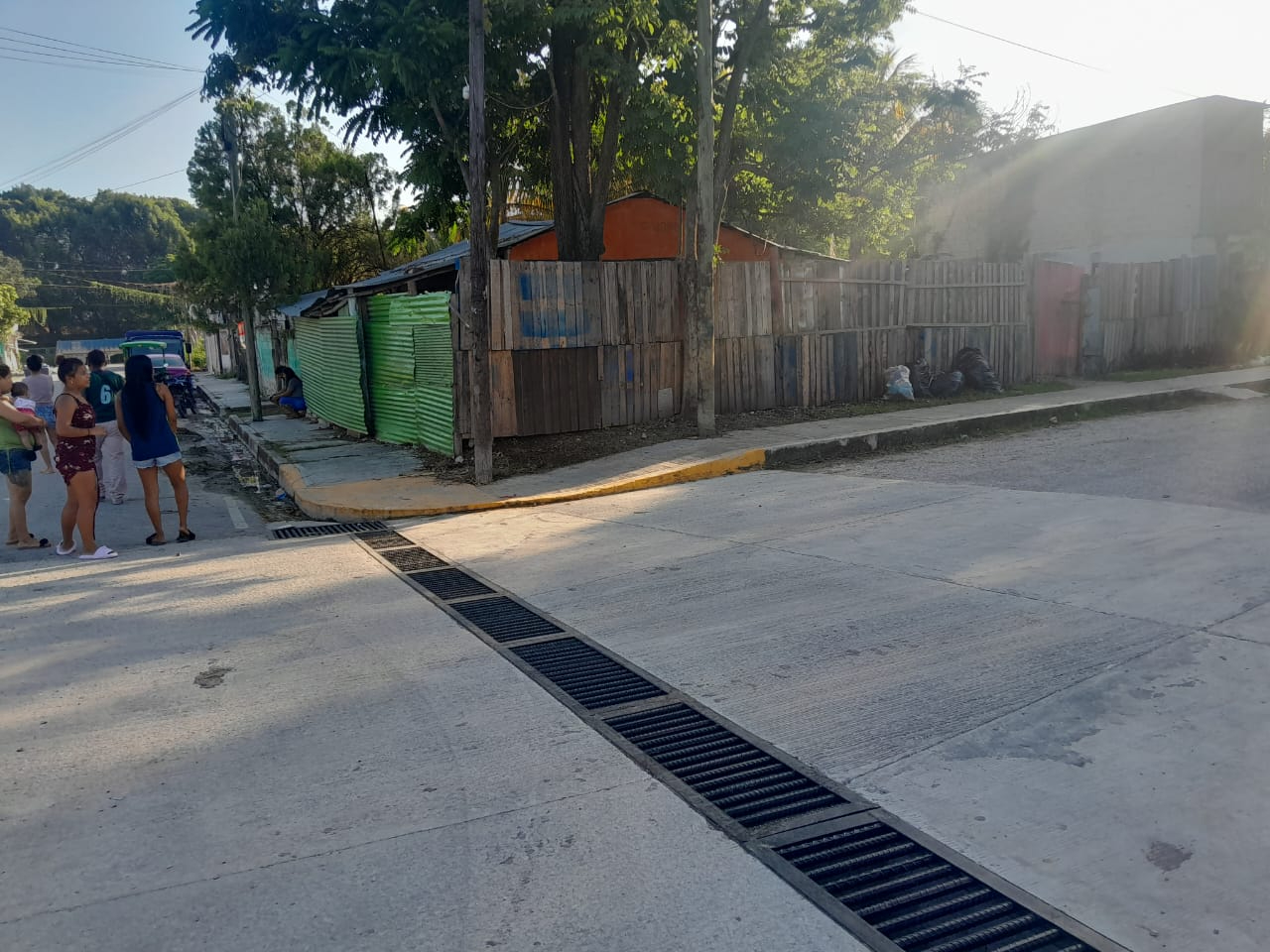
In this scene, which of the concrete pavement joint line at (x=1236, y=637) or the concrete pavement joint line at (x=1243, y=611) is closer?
the concrete pavement joint line at (x=1236, y=637)

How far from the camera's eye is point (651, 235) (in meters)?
19.4

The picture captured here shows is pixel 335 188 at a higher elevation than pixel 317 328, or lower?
higher

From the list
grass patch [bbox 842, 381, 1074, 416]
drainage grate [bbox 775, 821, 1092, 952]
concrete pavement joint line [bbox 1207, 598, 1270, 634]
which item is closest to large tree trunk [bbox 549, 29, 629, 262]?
grass patch [bbox 842, 381, 1074, 416]

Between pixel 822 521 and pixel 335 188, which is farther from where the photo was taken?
pixel 335 188

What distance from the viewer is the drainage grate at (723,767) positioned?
3396 millimetres

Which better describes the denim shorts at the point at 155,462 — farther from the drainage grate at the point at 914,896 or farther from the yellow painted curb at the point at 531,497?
the drainage grate at the point at 914,896

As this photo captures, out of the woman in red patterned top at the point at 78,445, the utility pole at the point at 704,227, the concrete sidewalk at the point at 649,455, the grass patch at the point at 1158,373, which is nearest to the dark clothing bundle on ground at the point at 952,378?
the concrete sidewalk at the point at 649,455

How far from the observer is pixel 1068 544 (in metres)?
6.62

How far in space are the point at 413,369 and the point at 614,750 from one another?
10.5 metres

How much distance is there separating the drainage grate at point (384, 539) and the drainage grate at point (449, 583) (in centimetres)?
123

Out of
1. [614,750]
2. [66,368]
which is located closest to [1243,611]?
[614,750]

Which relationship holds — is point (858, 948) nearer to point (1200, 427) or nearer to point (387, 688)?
point (387, 688)

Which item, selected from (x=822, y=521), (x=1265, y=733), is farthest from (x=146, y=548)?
(x=1265, y=733)

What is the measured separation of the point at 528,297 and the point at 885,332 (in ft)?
22.1
